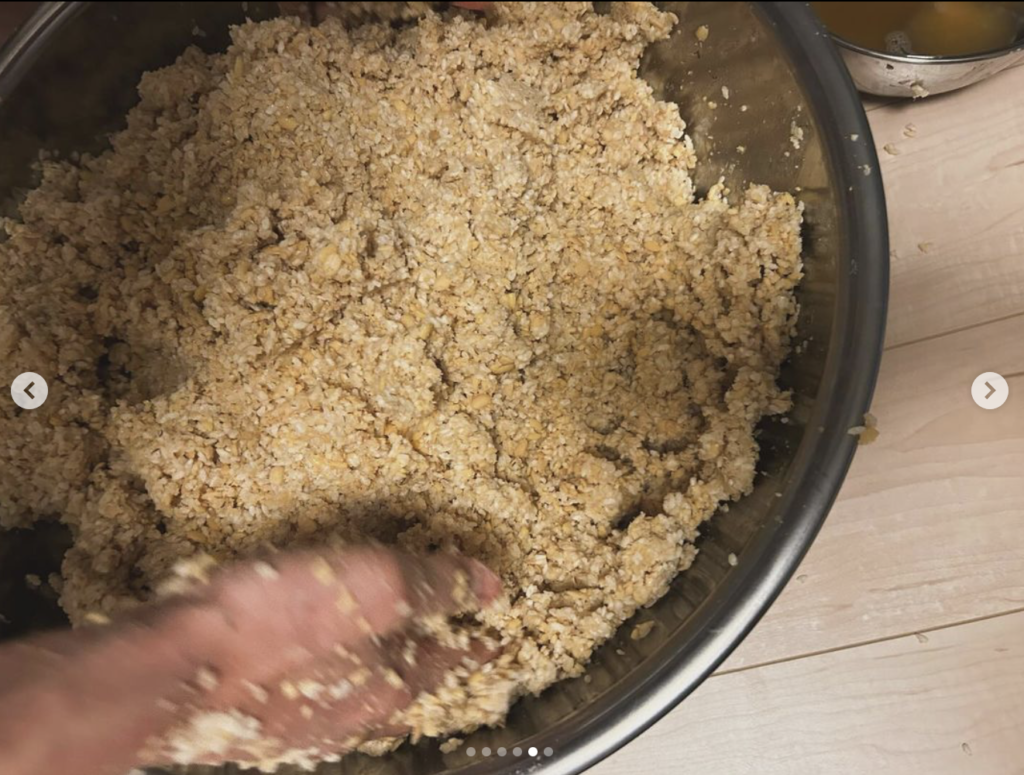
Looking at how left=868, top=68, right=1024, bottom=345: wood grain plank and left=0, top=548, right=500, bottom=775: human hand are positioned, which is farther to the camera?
left=868, top=68, right=1024, bottom=345: wood grain plank

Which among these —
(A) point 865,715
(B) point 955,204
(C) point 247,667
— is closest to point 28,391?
(C) point 247,667

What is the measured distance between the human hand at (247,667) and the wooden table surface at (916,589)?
45 centimetres

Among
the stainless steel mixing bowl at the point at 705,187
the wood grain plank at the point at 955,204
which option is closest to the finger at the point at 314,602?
the stainless steel mixing bowl at the point at 705,187

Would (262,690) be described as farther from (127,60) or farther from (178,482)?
(127,60)

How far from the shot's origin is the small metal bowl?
977 millimetres

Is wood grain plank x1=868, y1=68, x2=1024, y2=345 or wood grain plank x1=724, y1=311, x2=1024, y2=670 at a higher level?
wood grain plank x1=868, y1=68, x2=1024, y2=345

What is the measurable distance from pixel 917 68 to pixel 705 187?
33 cm

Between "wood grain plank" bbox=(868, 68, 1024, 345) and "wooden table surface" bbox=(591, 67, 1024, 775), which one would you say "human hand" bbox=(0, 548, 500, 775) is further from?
"wood grain plank" bbox=(868, 68, 1024, 345)

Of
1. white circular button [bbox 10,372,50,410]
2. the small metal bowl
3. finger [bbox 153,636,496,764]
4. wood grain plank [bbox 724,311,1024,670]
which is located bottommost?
wood grain plank [bbox 724,311,1024,670]

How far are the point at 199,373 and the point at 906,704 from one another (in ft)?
3.67

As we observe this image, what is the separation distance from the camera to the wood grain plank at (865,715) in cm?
107

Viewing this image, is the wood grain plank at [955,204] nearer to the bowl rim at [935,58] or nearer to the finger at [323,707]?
the bowl rim at [935,58]

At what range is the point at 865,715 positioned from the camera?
3.52 ft

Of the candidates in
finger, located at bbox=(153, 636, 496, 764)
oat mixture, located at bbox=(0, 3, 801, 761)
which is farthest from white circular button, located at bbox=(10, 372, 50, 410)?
finger, located at bbox=(153, 636, 496, 764)
